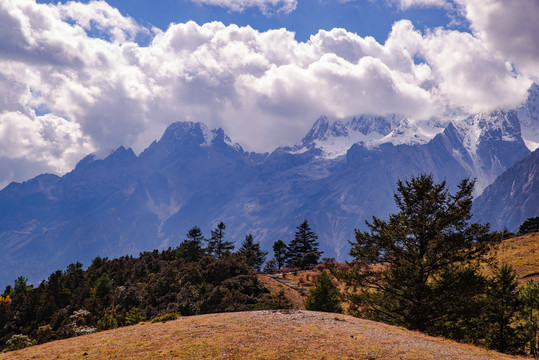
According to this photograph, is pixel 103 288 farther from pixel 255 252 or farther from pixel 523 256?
pixel 523 256

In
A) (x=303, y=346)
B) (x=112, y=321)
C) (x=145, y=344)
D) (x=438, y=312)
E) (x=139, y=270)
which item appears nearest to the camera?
(x=303, y=346)

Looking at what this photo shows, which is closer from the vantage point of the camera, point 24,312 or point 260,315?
point 260,315

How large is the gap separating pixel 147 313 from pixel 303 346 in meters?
26.3

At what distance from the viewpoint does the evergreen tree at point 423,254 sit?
21500mm

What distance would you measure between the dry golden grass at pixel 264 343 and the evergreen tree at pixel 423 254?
2848 mm

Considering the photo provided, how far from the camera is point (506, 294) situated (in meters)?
20.6

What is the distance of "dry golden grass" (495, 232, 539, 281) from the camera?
128ft

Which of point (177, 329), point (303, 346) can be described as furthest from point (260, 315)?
point (303, 346)

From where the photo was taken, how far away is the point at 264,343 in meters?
16.8

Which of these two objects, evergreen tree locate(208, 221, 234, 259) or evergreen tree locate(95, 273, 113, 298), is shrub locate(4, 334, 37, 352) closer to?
evergreen tree locate(95, 273, 113, 298)

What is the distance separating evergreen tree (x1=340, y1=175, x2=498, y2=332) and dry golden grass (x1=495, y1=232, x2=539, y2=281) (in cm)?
1389

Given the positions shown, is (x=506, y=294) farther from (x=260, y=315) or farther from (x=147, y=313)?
(x=147, y=313)

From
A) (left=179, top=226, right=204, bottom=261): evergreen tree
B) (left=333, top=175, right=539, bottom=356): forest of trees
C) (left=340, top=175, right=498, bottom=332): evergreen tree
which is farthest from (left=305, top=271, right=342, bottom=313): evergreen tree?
(left=179, top=226, right=204, bottom=261): evergreen tree

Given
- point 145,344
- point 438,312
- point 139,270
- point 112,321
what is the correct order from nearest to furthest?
1. point 145,344
2. point 438,312
3. point 112,321
4. point 139,270
